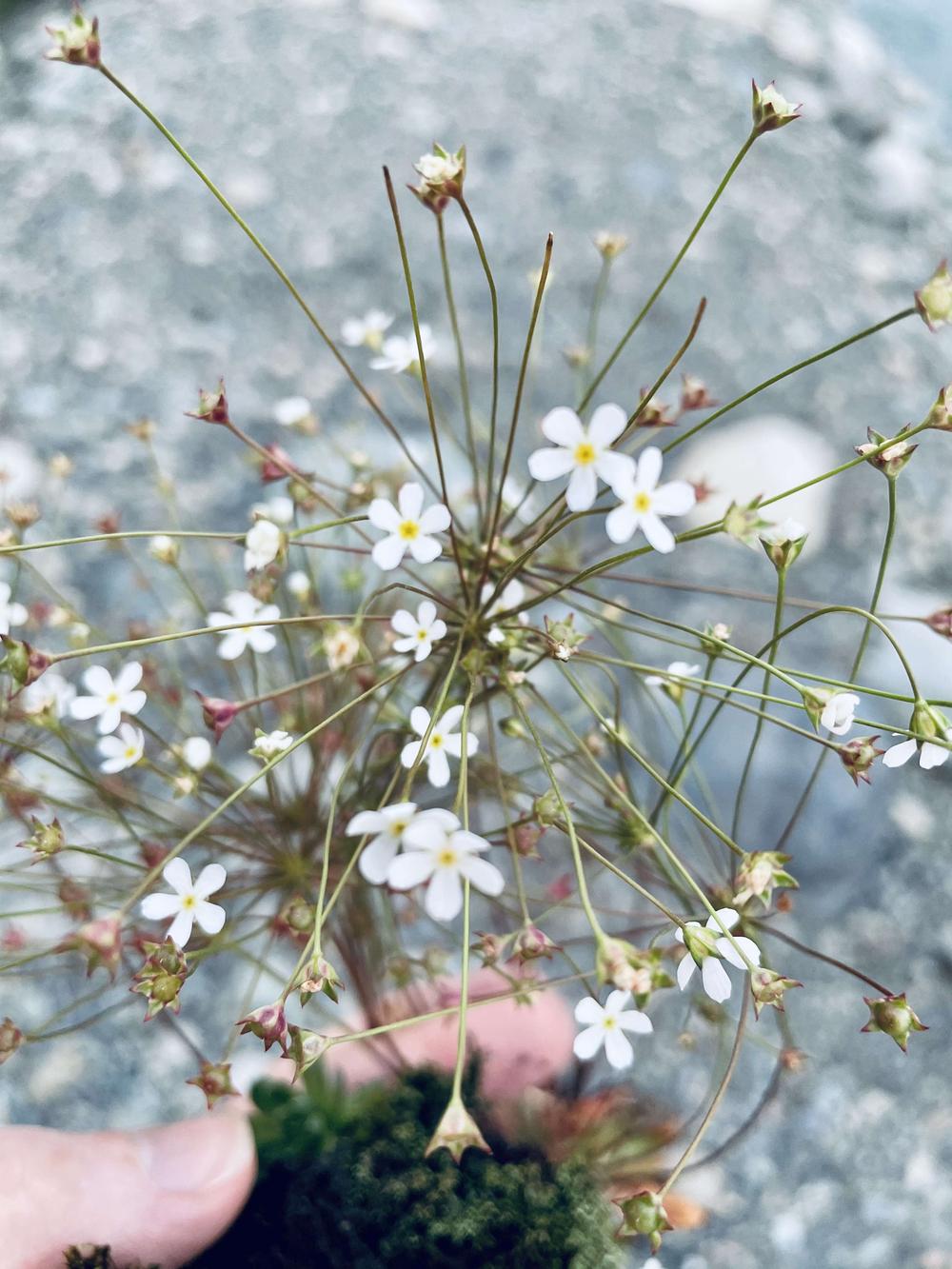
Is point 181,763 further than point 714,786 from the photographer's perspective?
No

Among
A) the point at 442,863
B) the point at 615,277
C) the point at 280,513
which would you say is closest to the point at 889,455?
the point at 442,863

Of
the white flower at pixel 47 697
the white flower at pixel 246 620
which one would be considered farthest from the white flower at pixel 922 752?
the white flower at pixel 47 697

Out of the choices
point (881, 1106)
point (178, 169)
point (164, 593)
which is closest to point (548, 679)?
point (164, 593)

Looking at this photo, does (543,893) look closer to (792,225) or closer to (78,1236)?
(78,1236)

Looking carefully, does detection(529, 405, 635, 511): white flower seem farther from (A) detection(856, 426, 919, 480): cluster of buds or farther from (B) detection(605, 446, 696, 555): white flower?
(A) detection(856, 426, 919, 480): cluster of buds

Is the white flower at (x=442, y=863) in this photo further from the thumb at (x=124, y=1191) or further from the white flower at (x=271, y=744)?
the thumb at (x=124, y=1191)

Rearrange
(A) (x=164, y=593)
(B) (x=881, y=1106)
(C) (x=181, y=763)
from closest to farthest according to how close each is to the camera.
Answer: (C) (x=181, y=763), (B) (x=881, y=1106), (A) (x=164, y=593)

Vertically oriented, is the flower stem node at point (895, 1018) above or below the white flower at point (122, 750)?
above
